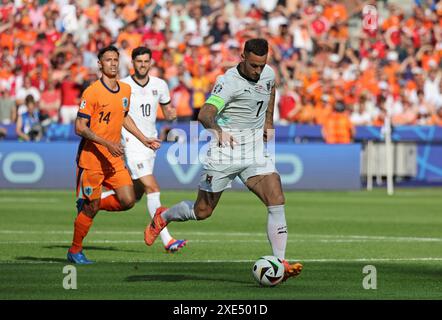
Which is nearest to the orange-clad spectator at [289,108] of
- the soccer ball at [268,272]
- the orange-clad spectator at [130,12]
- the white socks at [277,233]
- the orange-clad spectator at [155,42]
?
the orange-clad spectator at [155,42]

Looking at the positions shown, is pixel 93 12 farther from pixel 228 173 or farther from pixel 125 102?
pixel 228 173

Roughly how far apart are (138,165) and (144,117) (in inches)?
28.0

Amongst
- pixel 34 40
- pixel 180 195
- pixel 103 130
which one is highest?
pixel 34 40

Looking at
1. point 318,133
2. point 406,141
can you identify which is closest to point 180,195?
point 318,133

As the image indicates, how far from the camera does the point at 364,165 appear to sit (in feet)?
103

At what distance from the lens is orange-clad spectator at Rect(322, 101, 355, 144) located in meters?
30.1

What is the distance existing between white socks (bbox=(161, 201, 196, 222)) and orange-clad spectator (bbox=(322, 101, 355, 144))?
56.7ft

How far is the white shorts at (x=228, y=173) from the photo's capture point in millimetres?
11891

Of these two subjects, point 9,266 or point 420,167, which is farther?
point 420,167

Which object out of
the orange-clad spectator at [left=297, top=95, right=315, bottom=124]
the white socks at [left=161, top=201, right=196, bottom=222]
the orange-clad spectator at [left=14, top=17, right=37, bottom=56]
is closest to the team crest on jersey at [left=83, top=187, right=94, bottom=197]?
the white socks at [left=161, top=201, right=196, bottom=222]

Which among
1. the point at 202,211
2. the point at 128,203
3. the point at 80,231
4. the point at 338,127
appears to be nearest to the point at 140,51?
the point at 128,203

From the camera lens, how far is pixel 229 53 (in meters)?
32.7

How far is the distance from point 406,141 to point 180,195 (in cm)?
722
